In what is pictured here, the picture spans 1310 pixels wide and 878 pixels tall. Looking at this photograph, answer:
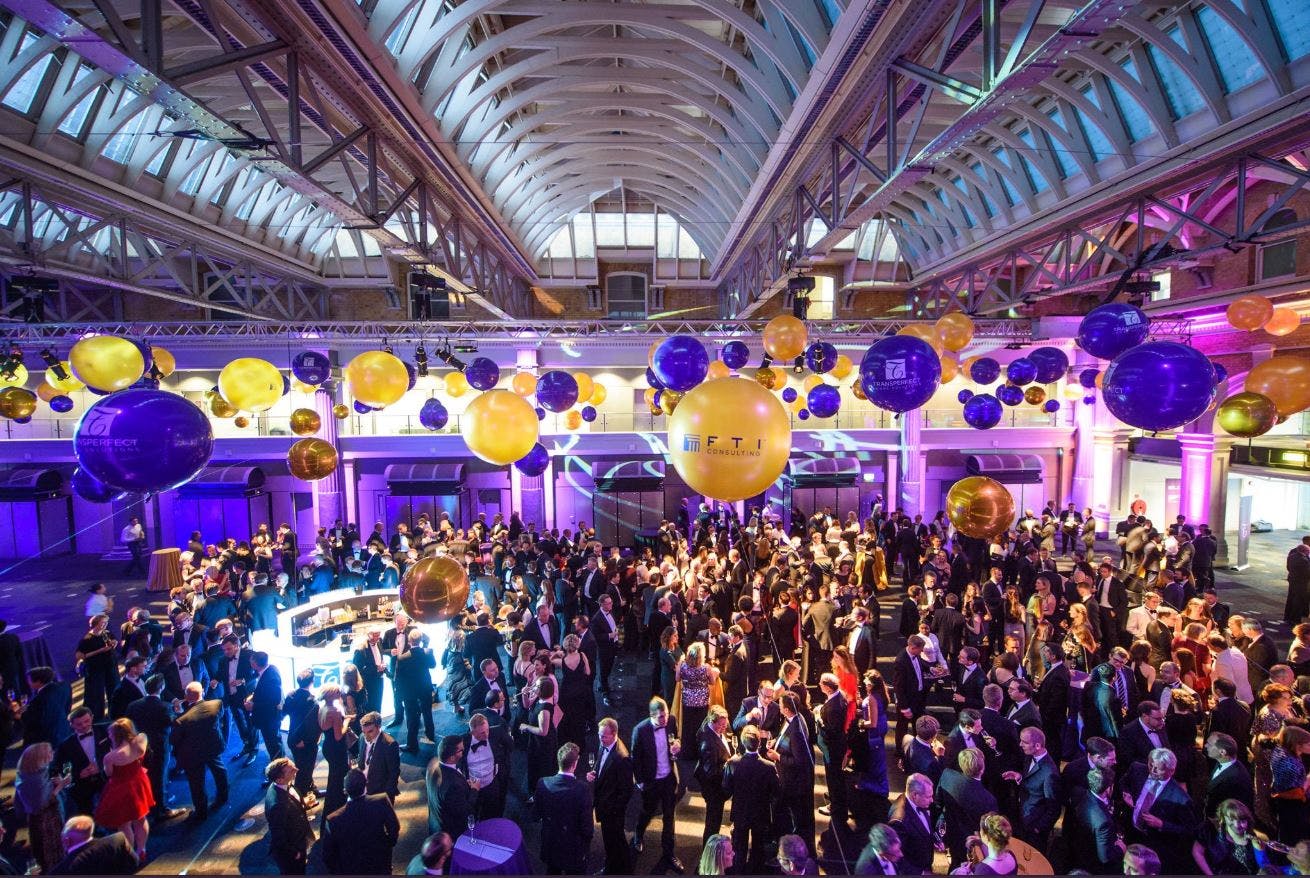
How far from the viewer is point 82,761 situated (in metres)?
4.80

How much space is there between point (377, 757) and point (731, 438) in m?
3.56

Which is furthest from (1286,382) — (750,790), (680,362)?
(750,790)

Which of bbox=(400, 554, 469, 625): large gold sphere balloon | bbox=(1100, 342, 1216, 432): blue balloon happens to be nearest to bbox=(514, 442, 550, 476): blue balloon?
bbox=(400, 554, 469, 625): large gold sphere balloon

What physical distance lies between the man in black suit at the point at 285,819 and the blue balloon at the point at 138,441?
2.10 m

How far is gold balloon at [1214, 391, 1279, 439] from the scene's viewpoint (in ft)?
21.8

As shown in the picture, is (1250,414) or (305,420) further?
(305,420)

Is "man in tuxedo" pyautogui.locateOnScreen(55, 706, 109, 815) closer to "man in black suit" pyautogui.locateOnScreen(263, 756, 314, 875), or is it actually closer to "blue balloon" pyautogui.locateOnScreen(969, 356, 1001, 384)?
"man in black suit" pyautogui.locateOnScreen(263, 756, 314, 875)

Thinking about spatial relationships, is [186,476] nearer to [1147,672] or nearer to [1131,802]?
[1131,802]

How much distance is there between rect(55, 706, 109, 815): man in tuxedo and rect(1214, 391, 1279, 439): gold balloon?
11.5 metres

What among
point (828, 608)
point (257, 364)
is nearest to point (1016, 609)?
point (828, 608)

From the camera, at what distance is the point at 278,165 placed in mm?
4520

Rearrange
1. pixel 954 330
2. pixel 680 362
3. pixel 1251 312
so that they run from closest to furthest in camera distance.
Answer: pixel 680 362, pixel 1251 312, pixel 954 330

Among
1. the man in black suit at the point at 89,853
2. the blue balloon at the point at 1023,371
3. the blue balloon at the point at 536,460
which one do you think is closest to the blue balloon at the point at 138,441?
the man in black suit at the point at 89,853

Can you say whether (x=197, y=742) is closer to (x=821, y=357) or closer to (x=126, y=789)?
(x=126, y=789)
